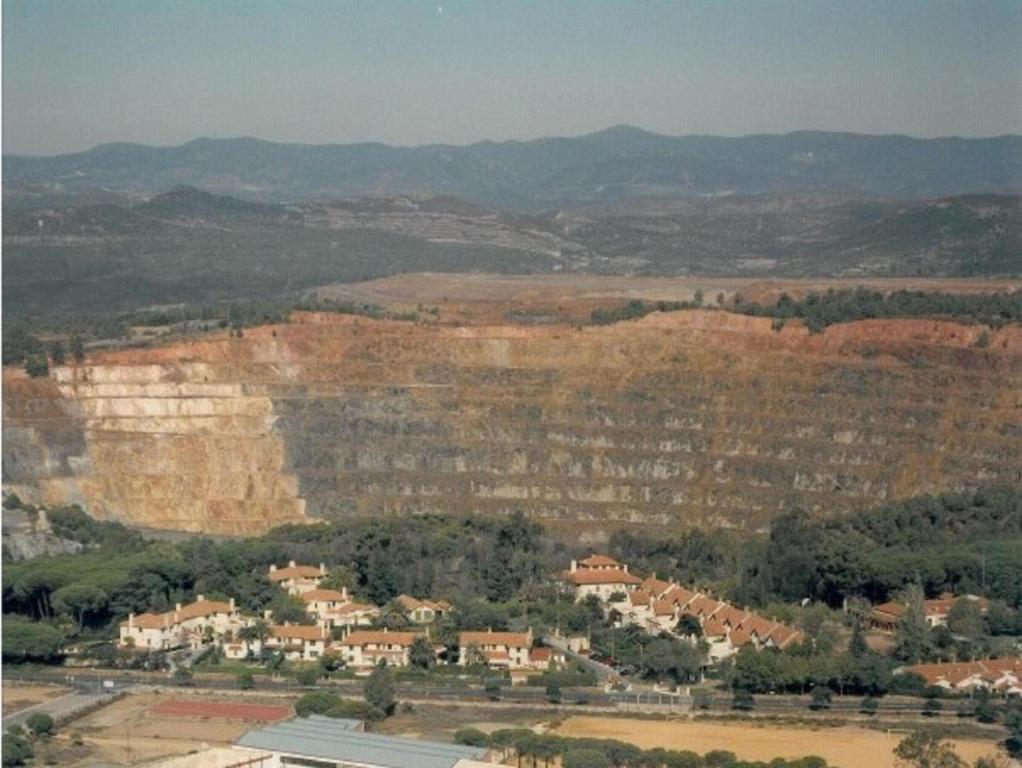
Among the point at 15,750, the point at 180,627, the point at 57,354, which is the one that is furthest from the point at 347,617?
the point at 57,354

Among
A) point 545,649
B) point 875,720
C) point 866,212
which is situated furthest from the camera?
point 866,212

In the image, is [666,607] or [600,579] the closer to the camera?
[666,607]

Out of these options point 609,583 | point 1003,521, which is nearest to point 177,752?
point 609,583

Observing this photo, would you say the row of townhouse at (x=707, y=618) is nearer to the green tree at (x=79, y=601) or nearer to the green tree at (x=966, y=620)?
the green tree at (x=966, y=620)

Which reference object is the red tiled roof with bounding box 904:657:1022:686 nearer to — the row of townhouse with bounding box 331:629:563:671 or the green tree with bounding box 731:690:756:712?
the green tree with bounding box 731:690:756:712

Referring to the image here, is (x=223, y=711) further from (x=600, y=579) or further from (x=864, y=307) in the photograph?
(x=864, y=307)

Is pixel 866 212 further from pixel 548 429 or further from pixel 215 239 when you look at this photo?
pixel 548 429

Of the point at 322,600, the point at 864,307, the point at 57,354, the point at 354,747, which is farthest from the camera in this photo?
the point at 864,307
